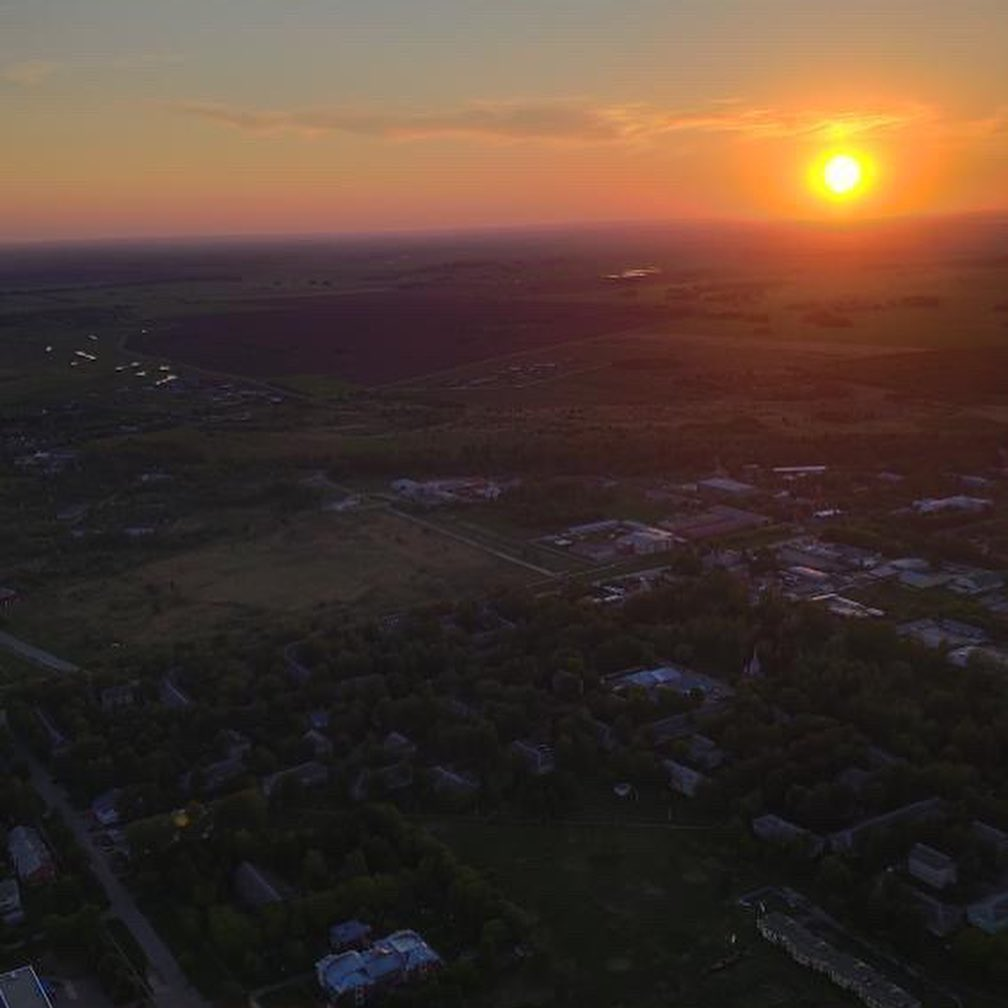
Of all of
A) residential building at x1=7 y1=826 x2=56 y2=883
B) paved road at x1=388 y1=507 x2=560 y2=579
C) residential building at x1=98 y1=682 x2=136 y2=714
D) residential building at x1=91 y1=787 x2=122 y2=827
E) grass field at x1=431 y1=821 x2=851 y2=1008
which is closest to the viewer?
grass field at x1=431 y1=821 x2=851 y2=1008

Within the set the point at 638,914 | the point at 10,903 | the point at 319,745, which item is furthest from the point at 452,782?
the point at 10,903

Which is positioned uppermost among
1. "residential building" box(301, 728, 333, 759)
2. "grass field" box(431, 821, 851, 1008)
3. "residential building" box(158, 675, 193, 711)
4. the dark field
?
the dark field

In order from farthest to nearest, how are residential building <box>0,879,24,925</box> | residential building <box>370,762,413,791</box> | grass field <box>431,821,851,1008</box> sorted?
residential building <box>370,762,413,791</box> < residential building <box>0,879,24,925</box> < grass field <box>431,821,851,1008</box>

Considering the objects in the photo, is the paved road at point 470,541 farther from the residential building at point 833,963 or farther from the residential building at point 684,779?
the residential building at point 833,963

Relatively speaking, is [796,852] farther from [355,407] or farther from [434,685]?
[355,407]

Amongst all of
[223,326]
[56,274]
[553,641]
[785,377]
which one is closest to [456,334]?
[223,326]

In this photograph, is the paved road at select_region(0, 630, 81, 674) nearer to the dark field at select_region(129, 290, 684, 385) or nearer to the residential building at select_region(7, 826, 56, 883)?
the residential building at select_region(7, 826, 56, 883)

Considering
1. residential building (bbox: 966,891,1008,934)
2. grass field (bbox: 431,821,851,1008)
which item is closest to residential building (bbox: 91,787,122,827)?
grass field (bbox: 431,821,851,1008)
